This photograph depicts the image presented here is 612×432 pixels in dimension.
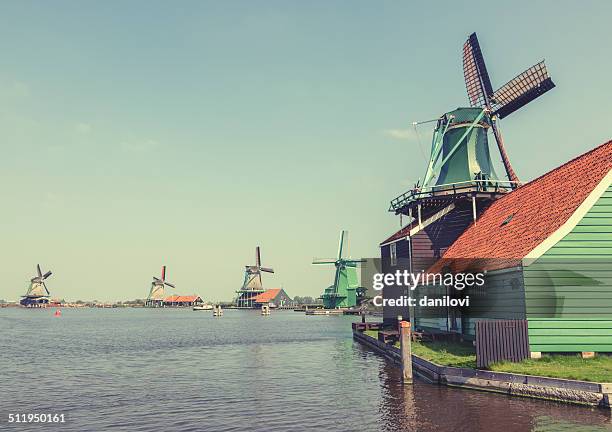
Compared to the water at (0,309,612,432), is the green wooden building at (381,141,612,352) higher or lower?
higher

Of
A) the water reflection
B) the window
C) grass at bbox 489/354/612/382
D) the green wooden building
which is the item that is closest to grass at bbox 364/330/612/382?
grass at bbox 489/354/612/382

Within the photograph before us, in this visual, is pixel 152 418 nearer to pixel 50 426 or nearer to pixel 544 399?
pixel 50 426

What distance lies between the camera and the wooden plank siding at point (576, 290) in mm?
21359

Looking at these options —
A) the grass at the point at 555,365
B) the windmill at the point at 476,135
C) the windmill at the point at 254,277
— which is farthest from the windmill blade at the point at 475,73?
the windmill at the point at 254,277

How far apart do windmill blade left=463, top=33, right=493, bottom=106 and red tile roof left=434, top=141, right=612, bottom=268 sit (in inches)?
681

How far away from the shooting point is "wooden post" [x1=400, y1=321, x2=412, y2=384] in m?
23.6

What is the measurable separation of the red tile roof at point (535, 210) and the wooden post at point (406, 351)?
598 cm

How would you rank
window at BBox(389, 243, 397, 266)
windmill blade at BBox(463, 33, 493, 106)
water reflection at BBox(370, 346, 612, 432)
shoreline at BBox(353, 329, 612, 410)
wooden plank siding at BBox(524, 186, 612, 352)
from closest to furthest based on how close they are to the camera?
1. water reflection at BBox(370, 346, 612, 432)
2. shoreline at BBox(353, 329, 612, 410)
3. wooden plank siding at BBox(524, 186, 612, 352)
4. window at BBox(389, 243, 397, 266)
5. windmill blade at BBox(463, 33, 493, 106)

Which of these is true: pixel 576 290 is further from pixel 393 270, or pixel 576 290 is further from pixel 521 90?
pixel 521 90

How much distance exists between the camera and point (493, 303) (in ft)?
84.6

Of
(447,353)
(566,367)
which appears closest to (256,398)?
(447,353)

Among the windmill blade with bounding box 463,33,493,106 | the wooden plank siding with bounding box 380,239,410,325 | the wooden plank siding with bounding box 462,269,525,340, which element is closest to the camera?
the wooden plank siding with bounding box 462,269,525,340

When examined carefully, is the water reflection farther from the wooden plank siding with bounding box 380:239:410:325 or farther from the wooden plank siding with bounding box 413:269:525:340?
the wooden plank siding with bounding box 380:239:410:325

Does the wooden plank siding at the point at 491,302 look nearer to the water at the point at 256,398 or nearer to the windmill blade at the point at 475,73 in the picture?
the water at the point at 256,398
